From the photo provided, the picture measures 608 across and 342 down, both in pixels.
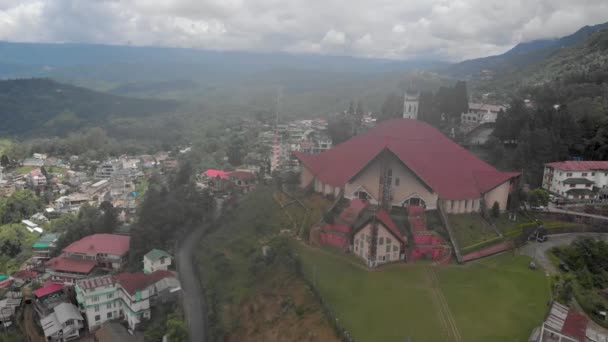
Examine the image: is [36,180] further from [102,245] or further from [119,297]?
[119,297]

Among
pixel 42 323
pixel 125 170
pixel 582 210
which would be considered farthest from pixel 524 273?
pixel 125 170

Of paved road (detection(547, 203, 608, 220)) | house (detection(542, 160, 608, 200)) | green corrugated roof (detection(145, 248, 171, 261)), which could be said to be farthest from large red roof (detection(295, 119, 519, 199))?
green corrugated roof (detection(145, 248, 171, 261))

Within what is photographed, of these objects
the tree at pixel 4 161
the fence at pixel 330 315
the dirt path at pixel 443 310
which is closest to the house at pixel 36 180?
the tree at pixel 4 161

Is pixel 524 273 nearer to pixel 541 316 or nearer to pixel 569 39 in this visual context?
pixel 541 316

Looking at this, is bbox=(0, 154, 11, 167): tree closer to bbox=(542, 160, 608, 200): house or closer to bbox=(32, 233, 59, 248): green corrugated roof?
bbox=(32, 233, 59, 248): green corrugated roof

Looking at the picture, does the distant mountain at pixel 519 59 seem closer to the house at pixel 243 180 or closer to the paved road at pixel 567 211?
the house at pixel 243 180

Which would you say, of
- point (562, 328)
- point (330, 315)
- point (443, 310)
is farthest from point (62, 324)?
point (562, 328)
